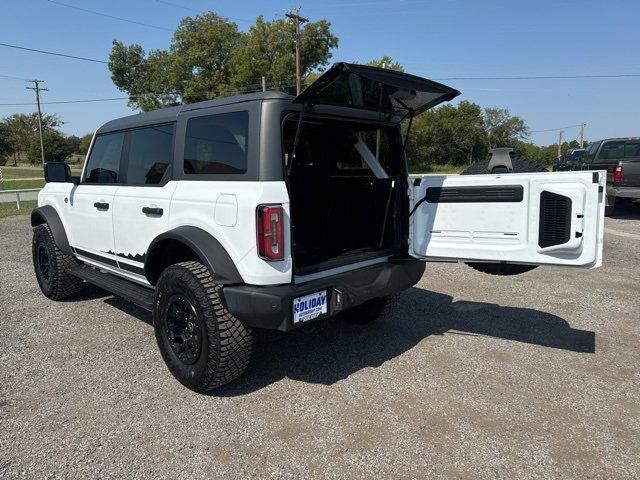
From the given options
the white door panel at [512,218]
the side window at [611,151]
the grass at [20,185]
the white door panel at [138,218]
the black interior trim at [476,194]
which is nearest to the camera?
the white door panel at [512,218]

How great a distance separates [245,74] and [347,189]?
3817 cm

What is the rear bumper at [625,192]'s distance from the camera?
36.1ft

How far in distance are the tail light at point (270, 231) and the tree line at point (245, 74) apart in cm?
3152

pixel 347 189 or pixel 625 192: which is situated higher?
pixel 347 189

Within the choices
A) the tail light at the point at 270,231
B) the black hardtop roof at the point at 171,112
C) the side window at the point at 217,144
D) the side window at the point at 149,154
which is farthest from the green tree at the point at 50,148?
the tail light at the point at 270,231

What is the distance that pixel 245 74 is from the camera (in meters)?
39.2

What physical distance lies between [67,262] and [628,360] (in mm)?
5409

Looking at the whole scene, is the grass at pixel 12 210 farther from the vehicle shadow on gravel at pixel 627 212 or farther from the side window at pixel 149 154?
the vehicle shadow on gravel at pixel 627 212

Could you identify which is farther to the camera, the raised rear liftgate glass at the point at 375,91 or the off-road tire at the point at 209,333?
the off-road tire at the point at 209,333

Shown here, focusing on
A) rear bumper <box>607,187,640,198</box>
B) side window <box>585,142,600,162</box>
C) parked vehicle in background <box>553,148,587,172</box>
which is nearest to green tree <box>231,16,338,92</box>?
parked vehicle in background <box>553,148,587,172</box>

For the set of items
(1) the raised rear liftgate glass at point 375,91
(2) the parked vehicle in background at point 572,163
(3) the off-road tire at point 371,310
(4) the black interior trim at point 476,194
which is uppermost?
(1) the raised rear liftgate glass at point 375,91

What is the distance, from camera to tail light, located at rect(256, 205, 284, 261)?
9.20 ft

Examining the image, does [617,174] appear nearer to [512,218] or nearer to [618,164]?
[618,164]

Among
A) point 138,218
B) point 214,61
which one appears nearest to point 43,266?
point 138,218
